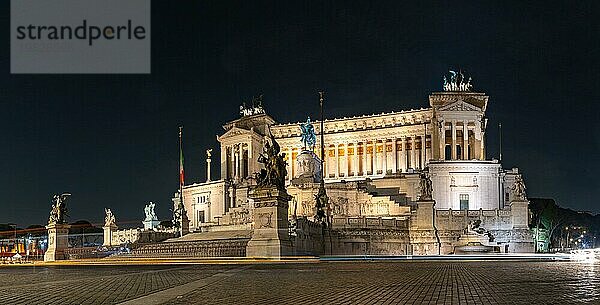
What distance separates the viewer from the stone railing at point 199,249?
48.1 metres

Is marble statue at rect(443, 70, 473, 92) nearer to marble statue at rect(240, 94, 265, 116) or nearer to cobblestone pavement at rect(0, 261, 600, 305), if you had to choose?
marble statue at rect(240, 94, 265, 116)

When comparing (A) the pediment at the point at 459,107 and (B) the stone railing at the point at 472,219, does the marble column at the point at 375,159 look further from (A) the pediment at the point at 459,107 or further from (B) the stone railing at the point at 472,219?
(B) the stone railing at the point at 472,219

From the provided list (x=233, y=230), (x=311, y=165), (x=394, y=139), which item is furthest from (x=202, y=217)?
(x=233, y=230)

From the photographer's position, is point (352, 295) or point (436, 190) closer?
point (352, 295)

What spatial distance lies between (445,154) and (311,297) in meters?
90.4

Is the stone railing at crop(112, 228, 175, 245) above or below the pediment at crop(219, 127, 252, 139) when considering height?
below

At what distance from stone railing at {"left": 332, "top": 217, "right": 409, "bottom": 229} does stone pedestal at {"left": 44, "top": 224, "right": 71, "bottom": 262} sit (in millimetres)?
21497

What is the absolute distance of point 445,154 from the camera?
10256 centimetres

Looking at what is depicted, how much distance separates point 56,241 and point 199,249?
9.89 metres

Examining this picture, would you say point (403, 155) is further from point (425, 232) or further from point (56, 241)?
point (56, 241)

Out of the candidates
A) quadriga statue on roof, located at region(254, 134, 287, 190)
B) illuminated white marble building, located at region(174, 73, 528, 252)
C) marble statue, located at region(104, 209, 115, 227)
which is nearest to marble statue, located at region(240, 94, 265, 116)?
illuminated white marble building, located at region(174, 73, 528, 252)

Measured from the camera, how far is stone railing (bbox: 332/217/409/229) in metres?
65.0

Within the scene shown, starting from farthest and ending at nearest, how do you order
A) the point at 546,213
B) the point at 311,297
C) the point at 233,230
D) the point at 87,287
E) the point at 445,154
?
the point at 546,213, the point at 445,154, the point at 233,230, the point at 87,287, the point at 311,297

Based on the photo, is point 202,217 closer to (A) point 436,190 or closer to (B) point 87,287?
(A) point 436,190
